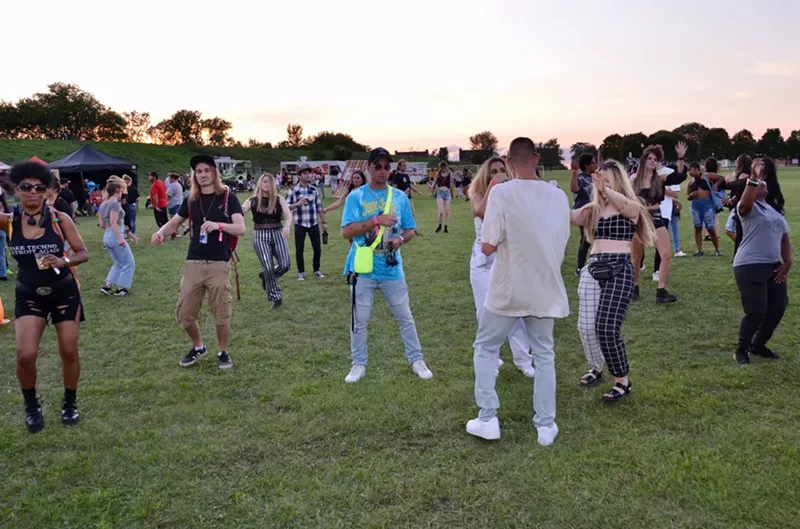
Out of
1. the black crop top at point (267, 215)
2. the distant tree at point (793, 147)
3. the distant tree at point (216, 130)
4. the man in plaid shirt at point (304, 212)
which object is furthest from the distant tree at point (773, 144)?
the black crop top at point (267, 215)

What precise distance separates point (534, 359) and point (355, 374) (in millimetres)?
1832

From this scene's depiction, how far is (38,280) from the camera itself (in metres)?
3.97

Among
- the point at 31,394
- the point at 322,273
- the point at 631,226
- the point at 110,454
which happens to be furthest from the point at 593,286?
the point at 322,273

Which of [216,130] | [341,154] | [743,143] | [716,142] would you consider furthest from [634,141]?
[216,130]

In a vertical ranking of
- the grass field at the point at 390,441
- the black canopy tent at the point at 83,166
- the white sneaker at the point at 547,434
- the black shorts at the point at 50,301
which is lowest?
the grass field at the point at 390,441

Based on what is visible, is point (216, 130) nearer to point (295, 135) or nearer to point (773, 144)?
point (295, 135)

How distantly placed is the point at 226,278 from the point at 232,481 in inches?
92.6

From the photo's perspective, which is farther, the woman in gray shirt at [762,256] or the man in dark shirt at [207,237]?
the man in dark shirt at [207,237]

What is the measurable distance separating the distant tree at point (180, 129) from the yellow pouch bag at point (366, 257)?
110253 mm

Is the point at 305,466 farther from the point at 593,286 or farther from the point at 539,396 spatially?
the point at 593,286

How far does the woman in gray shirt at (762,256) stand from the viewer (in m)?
4.85

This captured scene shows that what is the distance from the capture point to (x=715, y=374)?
488 cm

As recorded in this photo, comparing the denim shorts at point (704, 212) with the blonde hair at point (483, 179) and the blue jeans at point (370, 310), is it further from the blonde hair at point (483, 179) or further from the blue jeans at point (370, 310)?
the blue jeans at point (370, 310)

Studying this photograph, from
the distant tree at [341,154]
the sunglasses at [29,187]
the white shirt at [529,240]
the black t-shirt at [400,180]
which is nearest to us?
the white shirt at [529,240]
